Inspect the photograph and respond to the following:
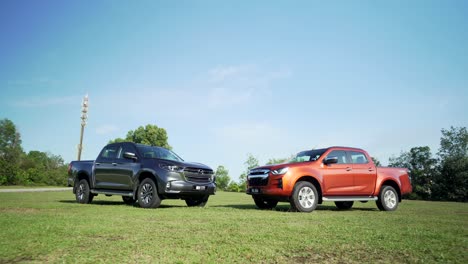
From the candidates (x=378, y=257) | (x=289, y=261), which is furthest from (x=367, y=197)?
(x=289, y=261)

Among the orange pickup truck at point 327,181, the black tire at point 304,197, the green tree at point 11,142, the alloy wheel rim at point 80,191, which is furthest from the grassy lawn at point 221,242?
the green tree at point 11,142

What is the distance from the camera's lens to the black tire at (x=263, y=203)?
11.8 m

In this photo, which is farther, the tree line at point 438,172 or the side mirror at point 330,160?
the tree line at point 438,172

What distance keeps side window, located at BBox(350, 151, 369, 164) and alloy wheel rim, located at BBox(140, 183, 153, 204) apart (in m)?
6.57

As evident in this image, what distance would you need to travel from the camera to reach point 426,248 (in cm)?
492

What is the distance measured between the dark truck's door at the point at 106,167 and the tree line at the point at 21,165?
36124mm

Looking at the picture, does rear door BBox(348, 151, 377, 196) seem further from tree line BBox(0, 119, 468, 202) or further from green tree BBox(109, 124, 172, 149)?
green tree BBox(109, 124, 172, 149)

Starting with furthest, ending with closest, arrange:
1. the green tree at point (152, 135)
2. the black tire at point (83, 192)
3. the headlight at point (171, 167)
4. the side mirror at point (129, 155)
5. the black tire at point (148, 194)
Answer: the green tree at point (152, 135)
the black tire at point (83, 192)
the side mirror at point (129, 155)
the headlight at point (171, 167)
the black tire at point (148, 194)

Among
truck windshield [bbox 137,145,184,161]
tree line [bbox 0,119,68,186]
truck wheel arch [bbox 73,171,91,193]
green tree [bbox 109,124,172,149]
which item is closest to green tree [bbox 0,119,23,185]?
tree line [bbox 0,119,68,186]

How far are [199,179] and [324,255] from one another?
758 cm

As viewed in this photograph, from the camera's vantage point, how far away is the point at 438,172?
56719 millimetres

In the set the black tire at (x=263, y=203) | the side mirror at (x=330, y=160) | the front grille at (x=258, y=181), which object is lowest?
the black tire at (x=263, y=203)

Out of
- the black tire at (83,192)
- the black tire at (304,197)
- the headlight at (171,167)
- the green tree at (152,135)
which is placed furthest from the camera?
the green tree at (152,135)

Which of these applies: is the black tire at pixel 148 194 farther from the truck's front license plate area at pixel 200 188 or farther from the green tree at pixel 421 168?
the green tree at pixel 421 168
